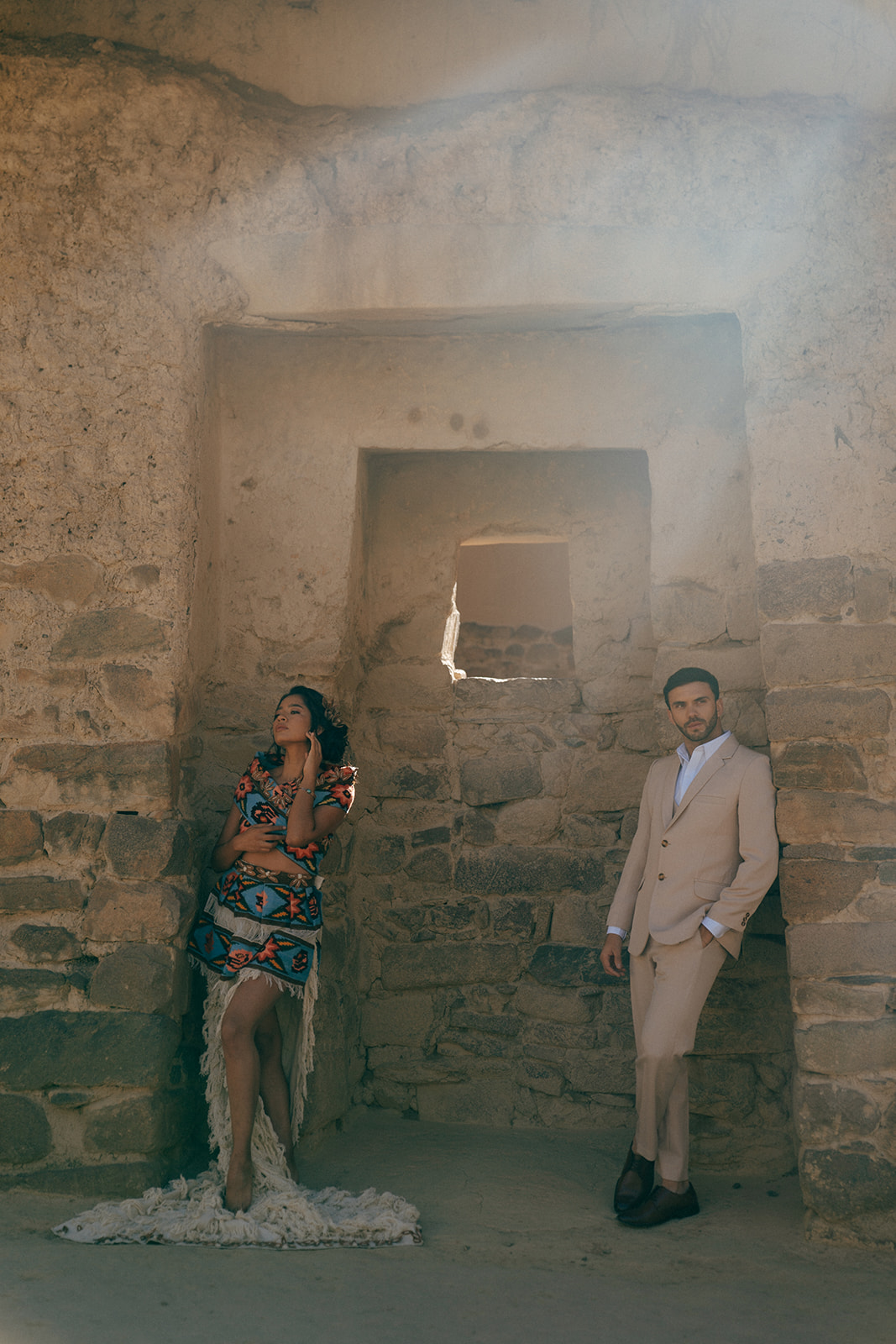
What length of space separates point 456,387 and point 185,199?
3.47ft

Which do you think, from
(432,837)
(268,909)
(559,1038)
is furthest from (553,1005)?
(268,909)

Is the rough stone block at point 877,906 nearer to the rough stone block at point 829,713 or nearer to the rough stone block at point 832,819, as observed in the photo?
the rough stone block at point 832,819

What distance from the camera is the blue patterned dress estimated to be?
3.04 m

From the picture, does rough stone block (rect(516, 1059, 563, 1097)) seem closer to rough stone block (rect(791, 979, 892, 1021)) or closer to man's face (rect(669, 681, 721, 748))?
rough stone block (rect(791, 979, 892, 1021))

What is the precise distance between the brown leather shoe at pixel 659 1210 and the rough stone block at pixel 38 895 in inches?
72.9

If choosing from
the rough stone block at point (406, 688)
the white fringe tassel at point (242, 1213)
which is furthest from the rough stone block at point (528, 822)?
the white fringe tassel at point (242, 1213)

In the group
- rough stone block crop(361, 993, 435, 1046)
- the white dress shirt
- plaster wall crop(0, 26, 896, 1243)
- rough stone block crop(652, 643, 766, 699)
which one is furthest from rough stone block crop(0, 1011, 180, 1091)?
rough stone block crop(652, 643, 766, 699)

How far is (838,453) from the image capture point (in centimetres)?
310

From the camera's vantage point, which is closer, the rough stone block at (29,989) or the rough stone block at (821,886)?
the rough stone block at (821,886)

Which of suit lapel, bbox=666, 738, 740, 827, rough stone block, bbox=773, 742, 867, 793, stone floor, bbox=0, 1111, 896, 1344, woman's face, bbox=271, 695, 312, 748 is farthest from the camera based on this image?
woman's face, bbox=271, 695, 312, 748

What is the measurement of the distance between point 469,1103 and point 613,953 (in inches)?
39.7

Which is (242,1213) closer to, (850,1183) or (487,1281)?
(487,1281)

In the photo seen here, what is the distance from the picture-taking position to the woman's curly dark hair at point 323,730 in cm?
327

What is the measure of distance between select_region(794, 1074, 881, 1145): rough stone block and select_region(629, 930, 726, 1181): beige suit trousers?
33 cm
